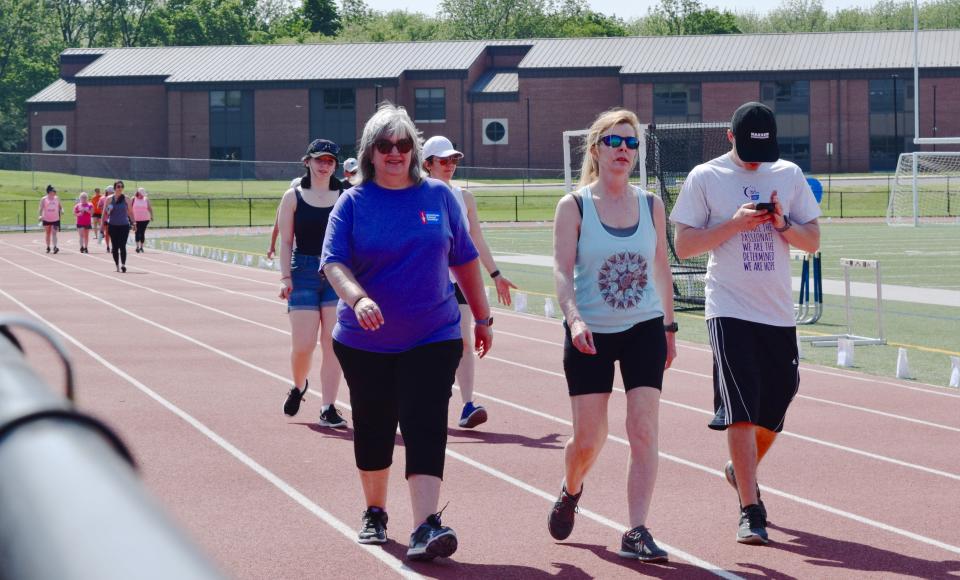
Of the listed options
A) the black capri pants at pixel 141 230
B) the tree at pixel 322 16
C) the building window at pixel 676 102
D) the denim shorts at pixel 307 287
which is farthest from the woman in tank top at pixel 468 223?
the tree at pixel 322 16

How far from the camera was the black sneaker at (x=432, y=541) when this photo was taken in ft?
19.7

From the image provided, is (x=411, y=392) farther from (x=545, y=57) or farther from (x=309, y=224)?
(x=545, y=57)

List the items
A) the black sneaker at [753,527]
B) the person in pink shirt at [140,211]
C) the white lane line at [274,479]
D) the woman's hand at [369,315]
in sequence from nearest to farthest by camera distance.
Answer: the woman's hand at [369,315] → the white lane line at [274,479] → the black sneaker at [753,527] → the person in pink shirt at [140,211]

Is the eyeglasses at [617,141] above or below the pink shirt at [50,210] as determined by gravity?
below

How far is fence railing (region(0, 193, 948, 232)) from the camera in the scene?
60688mm

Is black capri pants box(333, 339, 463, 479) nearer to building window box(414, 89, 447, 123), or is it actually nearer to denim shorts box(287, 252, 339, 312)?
denim shorts box(287, 252, 339, 312)

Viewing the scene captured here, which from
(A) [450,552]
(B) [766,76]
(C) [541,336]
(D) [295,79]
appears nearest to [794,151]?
(B) [766,76]

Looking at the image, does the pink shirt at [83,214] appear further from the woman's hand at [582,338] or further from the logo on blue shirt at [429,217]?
the woman's hand at [582,338]

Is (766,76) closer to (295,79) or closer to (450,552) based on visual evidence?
(295,79)

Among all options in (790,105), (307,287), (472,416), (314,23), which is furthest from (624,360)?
(314,23)

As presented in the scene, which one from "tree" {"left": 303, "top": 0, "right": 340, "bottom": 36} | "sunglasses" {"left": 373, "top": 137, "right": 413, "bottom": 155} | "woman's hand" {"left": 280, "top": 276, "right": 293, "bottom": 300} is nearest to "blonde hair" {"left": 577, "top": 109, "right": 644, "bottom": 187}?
"sunglasses" {"left": 373, "top": 137, "right": 413, "bottom": 155}

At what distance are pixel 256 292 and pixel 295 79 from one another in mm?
65119

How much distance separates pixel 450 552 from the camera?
605 cm

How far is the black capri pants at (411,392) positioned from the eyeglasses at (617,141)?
114cm
